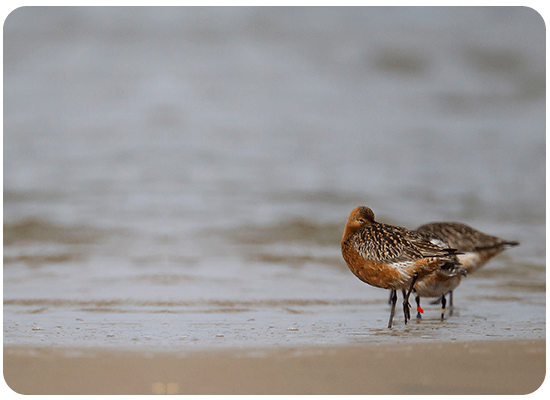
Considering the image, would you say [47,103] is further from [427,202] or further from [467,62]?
[467,62]

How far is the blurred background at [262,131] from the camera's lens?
7.45 meters

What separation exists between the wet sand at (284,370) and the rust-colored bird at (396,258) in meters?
0.81

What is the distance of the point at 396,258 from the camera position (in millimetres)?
3787

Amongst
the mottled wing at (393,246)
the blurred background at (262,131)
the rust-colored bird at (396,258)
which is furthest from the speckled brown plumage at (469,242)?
the blurred background at (262,131)

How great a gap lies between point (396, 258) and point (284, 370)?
4.83 feet

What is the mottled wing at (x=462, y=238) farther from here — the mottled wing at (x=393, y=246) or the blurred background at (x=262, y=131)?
the blurred background at (x=262, y=131)

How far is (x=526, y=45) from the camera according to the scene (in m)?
9.46

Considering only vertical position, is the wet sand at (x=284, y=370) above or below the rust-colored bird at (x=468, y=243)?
below

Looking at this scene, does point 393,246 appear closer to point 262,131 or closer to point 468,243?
point 468,243

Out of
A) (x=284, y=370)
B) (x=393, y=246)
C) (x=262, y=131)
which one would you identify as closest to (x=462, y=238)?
(x=393, y=246)

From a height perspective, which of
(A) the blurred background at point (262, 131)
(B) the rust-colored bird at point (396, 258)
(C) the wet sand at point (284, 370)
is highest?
(A) the blurred background at point (262, 131)

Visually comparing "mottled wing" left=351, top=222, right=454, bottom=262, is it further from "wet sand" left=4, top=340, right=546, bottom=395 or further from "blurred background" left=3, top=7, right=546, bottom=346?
"blurred background" left=3, top=7, right=546, bottom=346

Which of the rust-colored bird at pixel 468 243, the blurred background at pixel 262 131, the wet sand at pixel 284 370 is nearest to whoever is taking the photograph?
the wet sand at pixel 284 370

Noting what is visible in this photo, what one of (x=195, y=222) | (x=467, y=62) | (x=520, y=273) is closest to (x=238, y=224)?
(x=195, y=222)
